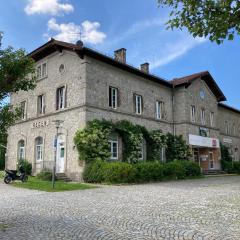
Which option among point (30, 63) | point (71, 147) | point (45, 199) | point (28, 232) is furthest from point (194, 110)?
point (28, 232)

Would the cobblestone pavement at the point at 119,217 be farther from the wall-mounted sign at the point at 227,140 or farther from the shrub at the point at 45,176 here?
the wall-mounted sign at the point at 227,140

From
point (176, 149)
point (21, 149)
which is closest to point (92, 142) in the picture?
point (21, 149)

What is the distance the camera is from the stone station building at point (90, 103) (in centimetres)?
2169

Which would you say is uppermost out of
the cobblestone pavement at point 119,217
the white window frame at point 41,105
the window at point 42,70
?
the window at point 42,70

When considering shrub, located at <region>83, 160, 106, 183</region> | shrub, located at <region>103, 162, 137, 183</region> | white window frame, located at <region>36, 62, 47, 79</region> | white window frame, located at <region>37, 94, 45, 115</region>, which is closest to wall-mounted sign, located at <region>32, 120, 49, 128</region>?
white window frame, located at <region>37, 94, 45, 115</region>

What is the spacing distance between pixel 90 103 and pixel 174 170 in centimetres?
733

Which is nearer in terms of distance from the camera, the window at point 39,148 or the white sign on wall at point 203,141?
the window at point 39,148

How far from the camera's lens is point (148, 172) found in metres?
20.0

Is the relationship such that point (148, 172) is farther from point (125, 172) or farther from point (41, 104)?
point (41, 104)

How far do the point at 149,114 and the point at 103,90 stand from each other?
5317 mm

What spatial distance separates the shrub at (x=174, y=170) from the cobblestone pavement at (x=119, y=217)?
9.16 metres

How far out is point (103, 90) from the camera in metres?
22.5

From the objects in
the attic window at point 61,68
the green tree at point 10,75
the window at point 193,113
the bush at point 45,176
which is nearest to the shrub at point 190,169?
the window at point 193,113

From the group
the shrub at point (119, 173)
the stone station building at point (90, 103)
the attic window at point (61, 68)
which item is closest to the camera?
the shrub at point (119, 173)
